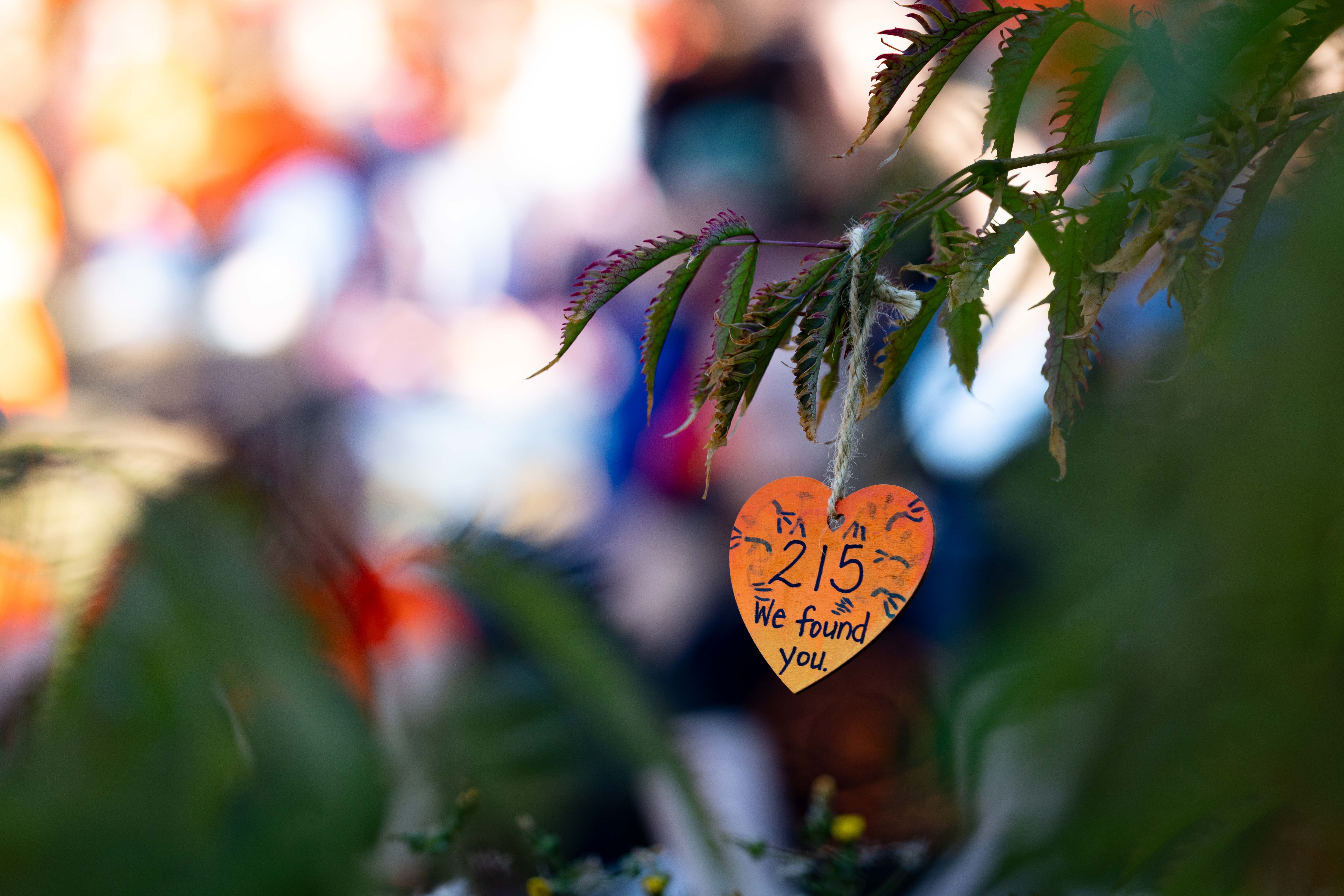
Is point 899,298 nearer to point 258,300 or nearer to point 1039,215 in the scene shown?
Result: point 1039,215

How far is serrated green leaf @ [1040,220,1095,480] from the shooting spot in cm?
30

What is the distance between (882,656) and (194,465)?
3.22 ft

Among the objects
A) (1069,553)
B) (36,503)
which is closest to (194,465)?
(36,503)

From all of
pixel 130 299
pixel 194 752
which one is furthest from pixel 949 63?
pixel 130 299

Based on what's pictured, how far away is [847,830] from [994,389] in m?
0.59

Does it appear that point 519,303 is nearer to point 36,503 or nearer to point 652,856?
point 36,503

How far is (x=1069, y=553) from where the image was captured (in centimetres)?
89

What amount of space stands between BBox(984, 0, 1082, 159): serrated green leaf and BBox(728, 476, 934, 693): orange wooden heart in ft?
0.51

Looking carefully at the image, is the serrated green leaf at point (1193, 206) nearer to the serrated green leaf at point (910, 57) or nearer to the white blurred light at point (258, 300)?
the serrated green leaf at point (910, 57)

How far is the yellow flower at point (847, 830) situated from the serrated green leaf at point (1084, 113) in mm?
739

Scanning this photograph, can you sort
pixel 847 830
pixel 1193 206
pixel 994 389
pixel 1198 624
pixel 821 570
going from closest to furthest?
pixel 1193 206 < pixel 821 570 < pixel 1198 624 < pixel 847 830 < pixel 994 389

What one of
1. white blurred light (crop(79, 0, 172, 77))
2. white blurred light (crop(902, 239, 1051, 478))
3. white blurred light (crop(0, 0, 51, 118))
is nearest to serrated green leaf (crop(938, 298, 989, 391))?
white blurred light (crop(902, 239, 1051, 478))

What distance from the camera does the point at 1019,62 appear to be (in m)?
0.31

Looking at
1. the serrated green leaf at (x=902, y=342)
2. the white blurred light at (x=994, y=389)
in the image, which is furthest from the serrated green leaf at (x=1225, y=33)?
the white blurred light at (x=994, y=389)
